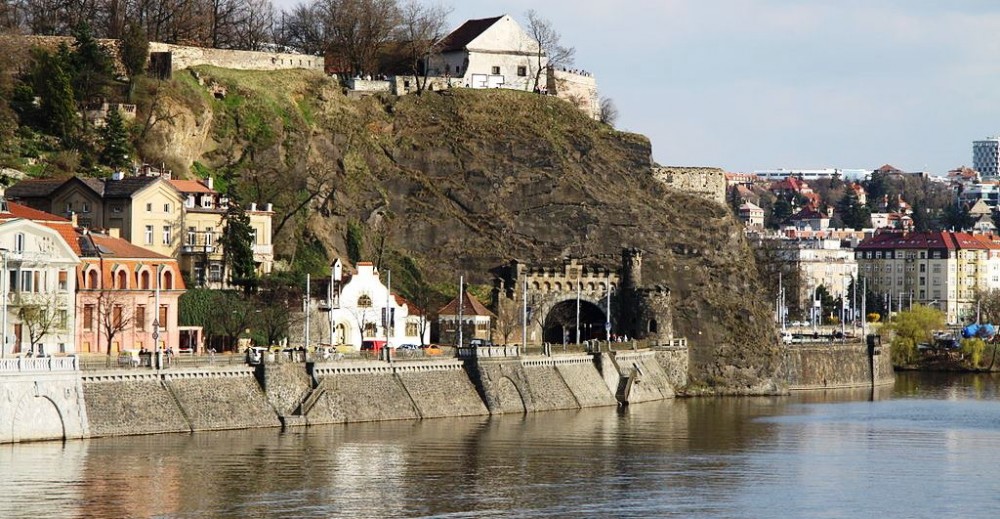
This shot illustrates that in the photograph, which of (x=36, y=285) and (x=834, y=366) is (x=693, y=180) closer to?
(x=834, y=366)

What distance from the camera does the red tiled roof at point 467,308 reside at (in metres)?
137

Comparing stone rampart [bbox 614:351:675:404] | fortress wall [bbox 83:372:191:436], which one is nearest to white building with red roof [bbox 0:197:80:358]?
fortress wall [bbox 83:372:191:436]

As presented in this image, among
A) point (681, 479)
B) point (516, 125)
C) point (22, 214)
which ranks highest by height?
point (516, 125)

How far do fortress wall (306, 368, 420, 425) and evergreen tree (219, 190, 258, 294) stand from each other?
21325 mm

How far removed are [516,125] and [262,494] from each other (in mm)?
85392

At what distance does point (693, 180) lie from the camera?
16362 centimetres

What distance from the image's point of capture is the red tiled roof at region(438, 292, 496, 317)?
13675cm

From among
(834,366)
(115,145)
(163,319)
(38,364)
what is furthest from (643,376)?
(38,364)

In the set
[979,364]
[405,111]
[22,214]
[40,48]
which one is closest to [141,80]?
[40,48]

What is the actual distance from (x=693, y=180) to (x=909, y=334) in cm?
3602

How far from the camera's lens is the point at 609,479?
8712cm

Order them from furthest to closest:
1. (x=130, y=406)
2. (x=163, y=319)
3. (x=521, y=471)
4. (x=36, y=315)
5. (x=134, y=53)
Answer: (x=134, y=53)
(x=163, y=319)
(x=36, y=315)
(x=130, y=406)
(x=521, y=471)

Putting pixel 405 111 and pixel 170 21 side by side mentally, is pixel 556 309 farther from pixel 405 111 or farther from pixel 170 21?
pixel 170 21

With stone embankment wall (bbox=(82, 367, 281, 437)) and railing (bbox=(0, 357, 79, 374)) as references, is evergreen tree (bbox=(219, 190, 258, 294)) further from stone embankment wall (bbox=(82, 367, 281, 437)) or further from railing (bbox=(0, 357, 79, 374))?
railing (bbox=(0, 357, 79, 374))
